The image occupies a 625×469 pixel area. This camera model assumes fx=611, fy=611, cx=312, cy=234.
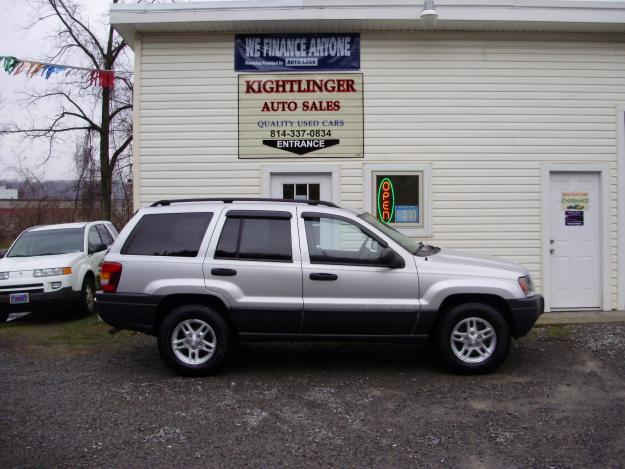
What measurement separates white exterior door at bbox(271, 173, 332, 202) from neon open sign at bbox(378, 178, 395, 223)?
0.79 meters

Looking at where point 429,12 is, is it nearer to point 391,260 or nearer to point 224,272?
point 391,260

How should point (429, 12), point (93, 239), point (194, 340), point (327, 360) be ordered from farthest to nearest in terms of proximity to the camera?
point (93, 239), point (429, 12), point (327, 360), point (194, 340)

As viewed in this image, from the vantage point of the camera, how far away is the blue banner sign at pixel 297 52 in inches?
372

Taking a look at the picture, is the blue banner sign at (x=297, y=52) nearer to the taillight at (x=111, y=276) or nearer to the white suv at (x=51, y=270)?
the taillight at (x=111, y=276)

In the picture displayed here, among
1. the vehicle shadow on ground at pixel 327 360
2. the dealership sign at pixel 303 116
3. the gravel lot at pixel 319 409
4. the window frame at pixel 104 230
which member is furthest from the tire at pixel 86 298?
the dealership sign at pixel 303 116

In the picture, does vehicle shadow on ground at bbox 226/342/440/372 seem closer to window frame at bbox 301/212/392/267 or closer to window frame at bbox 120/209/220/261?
window frame at bbox 301/212/392/267

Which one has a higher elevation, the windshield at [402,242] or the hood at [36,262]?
the windshield at [402,242]

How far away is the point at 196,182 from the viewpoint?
9.48m

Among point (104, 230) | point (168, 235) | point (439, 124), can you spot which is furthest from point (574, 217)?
point (104, 230)

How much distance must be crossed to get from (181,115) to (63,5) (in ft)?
59.1

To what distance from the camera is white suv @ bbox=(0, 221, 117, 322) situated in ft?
32.9

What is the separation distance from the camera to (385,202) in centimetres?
952

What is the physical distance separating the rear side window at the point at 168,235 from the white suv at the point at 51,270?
428cm

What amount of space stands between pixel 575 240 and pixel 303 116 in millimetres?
4695
